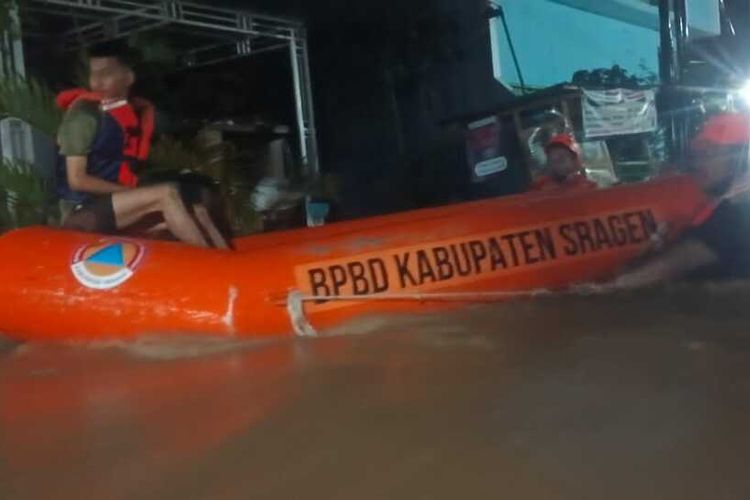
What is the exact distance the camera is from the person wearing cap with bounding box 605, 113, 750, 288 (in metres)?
6.45

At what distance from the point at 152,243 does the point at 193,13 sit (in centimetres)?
374

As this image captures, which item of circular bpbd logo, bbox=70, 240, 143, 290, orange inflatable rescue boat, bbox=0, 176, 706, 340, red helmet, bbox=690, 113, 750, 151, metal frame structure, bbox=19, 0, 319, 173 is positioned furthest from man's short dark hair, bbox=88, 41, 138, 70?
red helmet, bbox=690, 113, 750, 151

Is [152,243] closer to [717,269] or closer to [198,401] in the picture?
[198,401]

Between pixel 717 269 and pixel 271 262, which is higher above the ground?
pixel 271 262

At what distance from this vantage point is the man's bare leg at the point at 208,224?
557cm

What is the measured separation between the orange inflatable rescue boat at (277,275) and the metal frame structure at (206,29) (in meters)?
2.51

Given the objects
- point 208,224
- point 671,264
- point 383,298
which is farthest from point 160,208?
point 671,264

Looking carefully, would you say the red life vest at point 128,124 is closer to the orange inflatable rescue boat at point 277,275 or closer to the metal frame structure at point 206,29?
the orange inflatable rescue boat at point 277,275

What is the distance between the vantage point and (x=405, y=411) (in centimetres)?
385

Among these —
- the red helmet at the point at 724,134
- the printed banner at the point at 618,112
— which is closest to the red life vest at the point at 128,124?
the red helmet at the point at 724,134

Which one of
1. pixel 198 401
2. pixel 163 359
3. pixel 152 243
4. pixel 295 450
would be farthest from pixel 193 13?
pixel 295 450

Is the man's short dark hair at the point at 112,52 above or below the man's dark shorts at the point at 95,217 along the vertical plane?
above

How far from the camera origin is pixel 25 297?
5012 mm

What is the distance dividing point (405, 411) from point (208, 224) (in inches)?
82.1
